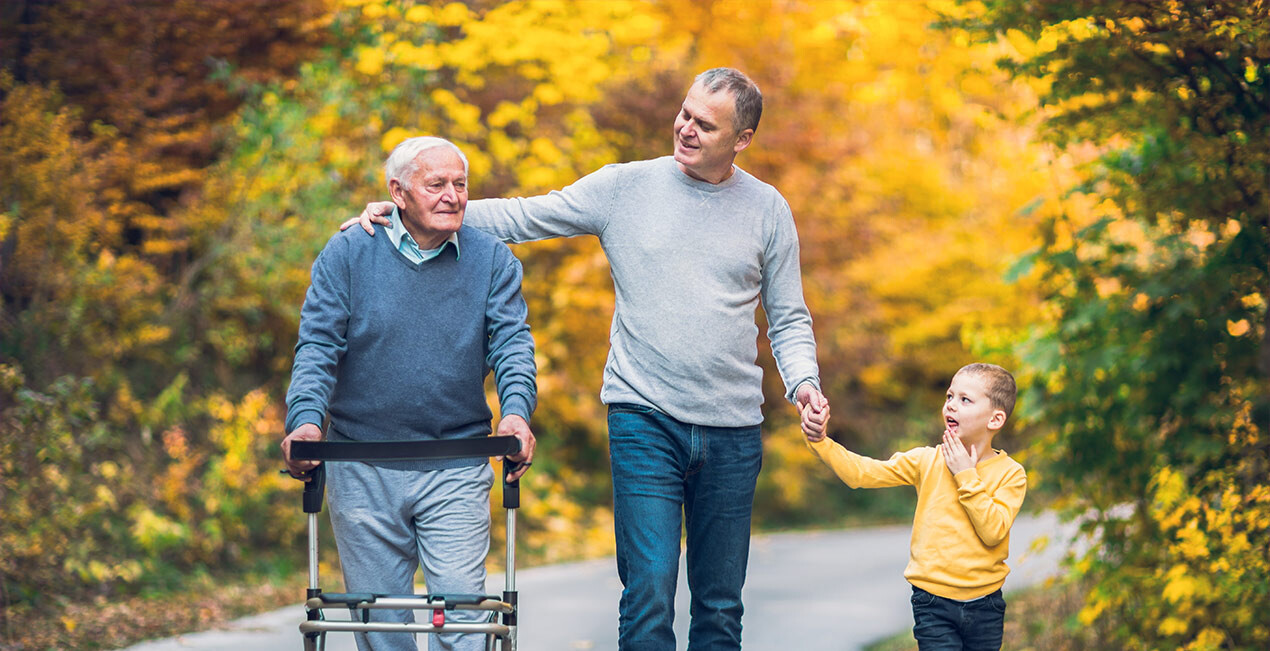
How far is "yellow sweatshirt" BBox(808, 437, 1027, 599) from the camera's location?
11.9ft

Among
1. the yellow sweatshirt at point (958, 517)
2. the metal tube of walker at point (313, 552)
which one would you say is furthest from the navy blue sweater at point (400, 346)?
the yellow sweatshirt at point (958, 517)

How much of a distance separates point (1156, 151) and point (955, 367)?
10341 millimetres

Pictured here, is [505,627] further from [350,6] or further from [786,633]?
[350,6]

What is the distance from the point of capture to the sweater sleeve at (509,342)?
3.68 metres

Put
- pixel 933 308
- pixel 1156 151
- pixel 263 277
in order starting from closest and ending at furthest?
pixel 1156 151
pixel 263 277
pixel 933 308

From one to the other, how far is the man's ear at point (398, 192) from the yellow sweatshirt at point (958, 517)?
54.4 inches

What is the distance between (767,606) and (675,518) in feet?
14.6

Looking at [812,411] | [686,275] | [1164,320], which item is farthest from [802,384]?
[1164,320]

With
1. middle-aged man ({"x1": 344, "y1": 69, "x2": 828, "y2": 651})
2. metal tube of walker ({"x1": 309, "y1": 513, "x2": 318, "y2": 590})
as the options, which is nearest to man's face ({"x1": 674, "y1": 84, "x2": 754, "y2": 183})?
A: middle-aged man ({"x1": 344, "y1": 69, "x2": 828, "y2": 651})

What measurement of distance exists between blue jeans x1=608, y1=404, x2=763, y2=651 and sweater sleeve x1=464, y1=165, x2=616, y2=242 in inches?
22.6

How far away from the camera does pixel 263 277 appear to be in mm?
8539

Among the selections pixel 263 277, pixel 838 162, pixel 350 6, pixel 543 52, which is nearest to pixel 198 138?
pixel 263 277

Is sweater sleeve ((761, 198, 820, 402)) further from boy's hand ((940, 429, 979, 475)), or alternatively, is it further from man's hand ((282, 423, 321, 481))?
man's hand ((282, 423, 321, 481))

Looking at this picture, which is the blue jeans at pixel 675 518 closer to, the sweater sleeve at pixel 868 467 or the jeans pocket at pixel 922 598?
the sweater sleeve at pixel 868 467
